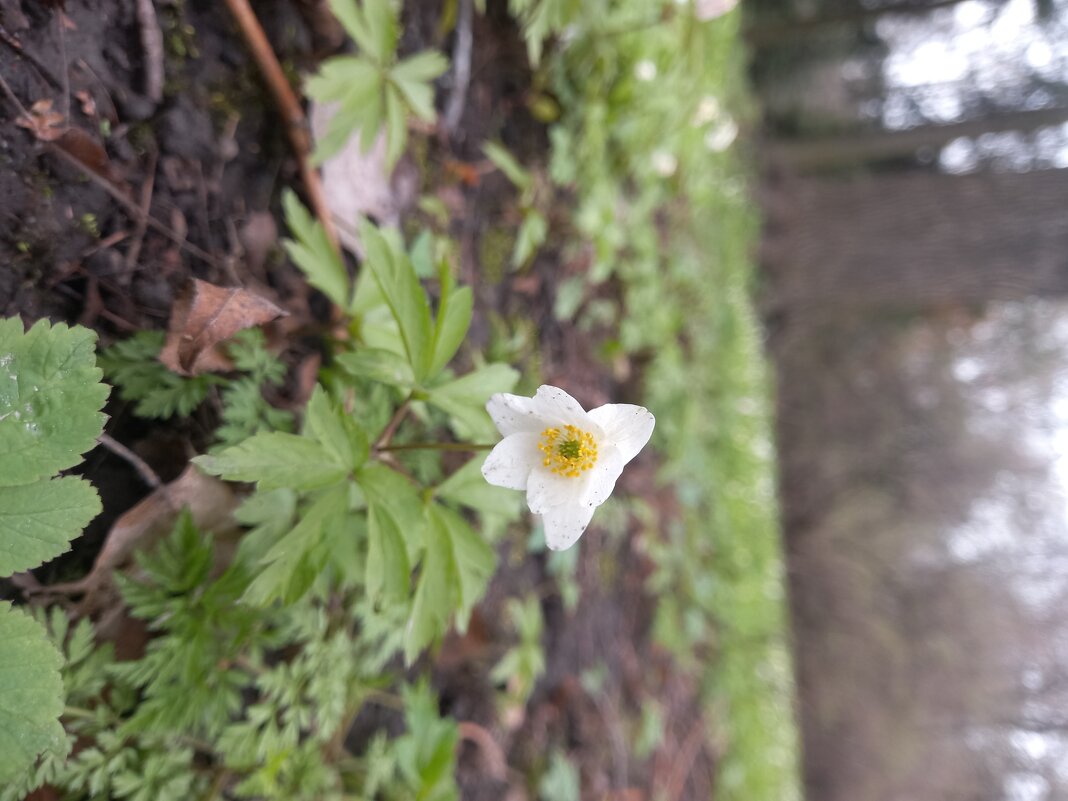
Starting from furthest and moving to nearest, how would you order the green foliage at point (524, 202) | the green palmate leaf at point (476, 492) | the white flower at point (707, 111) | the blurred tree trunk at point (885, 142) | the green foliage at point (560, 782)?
the blurred tree trunk at point (885, 142) < the white flower at point (707, 111) < the green foliage at point (560, 782) < the green foliage at point (524, 202) < the green palmate leaf at point (476, 492)

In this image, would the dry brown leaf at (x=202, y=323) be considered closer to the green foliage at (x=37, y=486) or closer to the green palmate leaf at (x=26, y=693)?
the green foliage at (x=37, y=486)

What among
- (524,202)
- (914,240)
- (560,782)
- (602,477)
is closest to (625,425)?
(602,477)

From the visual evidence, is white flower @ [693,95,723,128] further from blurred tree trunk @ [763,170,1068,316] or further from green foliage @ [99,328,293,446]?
green foliage @ [99,328,293,446]

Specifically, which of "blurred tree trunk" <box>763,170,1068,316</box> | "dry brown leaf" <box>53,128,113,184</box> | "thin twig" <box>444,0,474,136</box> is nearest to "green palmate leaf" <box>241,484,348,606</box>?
"dry brown leaf" <box>53,128,113,184</box>

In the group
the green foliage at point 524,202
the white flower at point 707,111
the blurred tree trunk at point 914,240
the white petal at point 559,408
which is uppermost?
the white petal at point 559,408

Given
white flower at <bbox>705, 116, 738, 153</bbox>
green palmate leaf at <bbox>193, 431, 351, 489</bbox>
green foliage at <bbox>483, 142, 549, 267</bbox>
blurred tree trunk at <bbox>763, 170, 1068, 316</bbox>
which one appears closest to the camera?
green palmate leaf at <bbox>193, 431, 351, 489</bbox>

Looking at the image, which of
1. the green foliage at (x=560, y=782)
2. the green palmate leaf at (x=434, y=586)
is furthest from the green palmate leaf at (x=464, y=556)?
the green foliage at (x=560, y=782)

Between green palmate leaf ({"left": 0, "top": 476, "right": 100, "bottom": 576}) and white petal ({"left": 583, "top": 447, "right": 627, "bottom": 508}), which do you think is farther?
white petal ({"left": 583, "top": 447, "right": 627, "bottom": 508})
